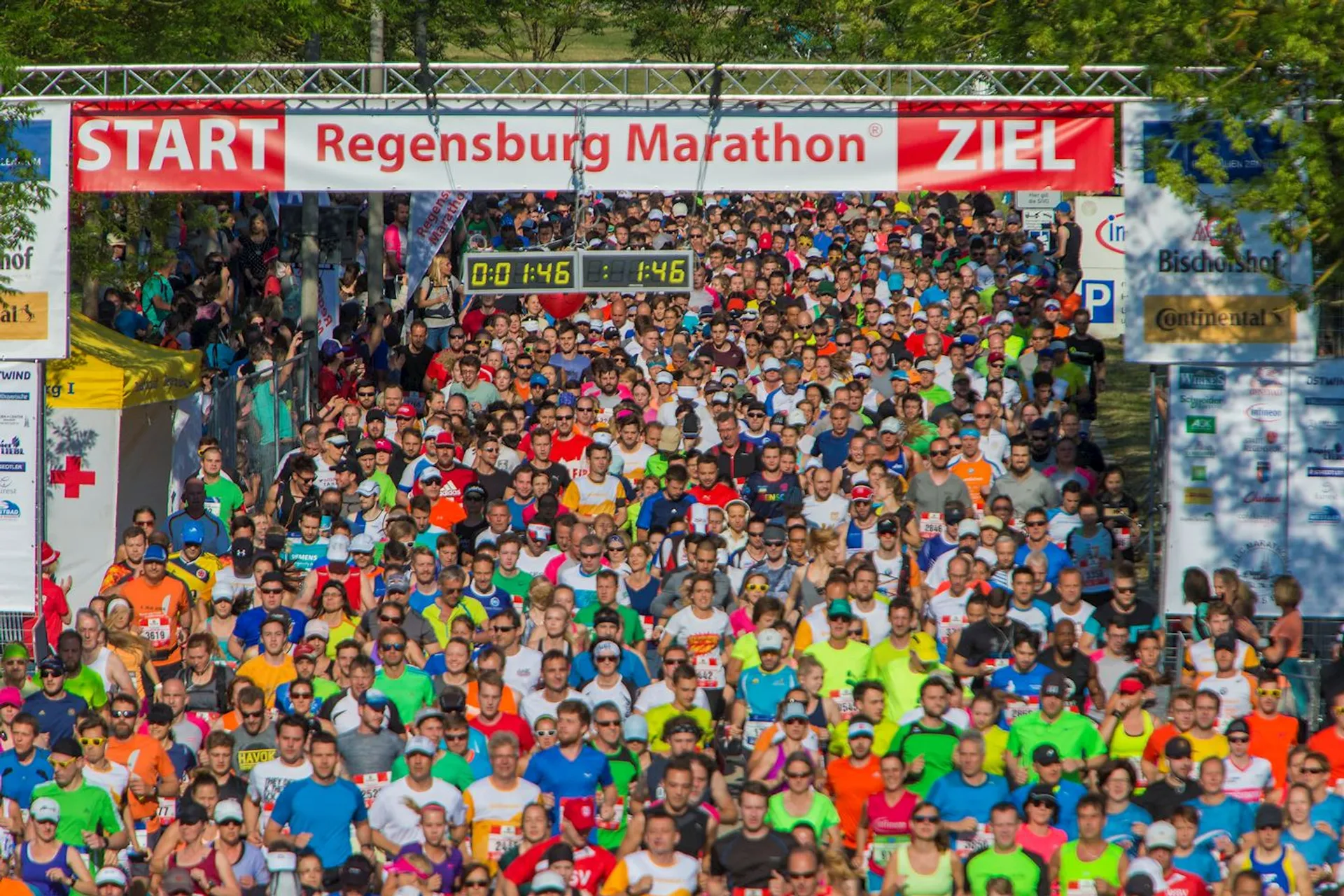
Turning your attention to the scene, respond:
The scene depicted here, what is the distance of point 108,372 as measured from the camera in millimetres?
17516

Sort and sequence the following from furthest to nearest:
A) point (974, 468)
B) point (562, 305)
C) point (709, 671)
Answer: point (562, 305) < point (974, 468) < point (709, 671)

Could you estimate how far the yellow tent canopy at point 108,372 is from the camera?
57.5 feet

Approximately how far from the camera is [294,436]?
2248 cm

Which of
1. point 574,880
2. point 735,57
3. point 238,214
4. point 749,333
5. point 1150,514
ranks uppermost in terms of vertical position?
point 735,57

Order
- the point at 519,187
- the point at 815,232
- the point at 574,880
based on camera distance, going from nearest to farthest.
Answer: the point at 574,880 → the point at 519,187 → the point at 815,232

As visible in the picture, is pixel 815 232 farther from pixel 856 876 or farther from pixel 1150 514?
pixel 856 876

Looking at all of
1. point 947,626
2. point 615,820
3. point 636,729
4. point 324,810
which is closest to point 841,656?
point 947,626

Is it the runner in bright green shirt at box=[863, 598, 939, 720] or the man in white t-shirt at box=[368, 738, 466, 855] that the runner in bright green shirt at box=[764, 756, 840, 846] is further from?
the man in white t-shirt at box=[368, 738, 466, 855]

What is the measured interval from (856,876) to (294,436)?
12.6 metres

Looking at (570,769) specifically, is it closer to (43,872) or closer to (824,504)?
(43,872)

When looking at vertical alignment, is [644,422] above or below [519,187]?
below

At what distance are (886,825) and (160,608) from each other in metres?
6.06

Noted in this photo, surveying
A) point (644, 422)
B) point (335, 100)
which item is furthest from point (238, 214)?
point (335, 100)

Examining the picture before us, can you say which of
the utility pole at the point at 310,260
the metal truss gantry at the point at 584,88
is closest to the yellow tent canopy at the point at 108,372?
the metal truss gantry at the point at 584,88
